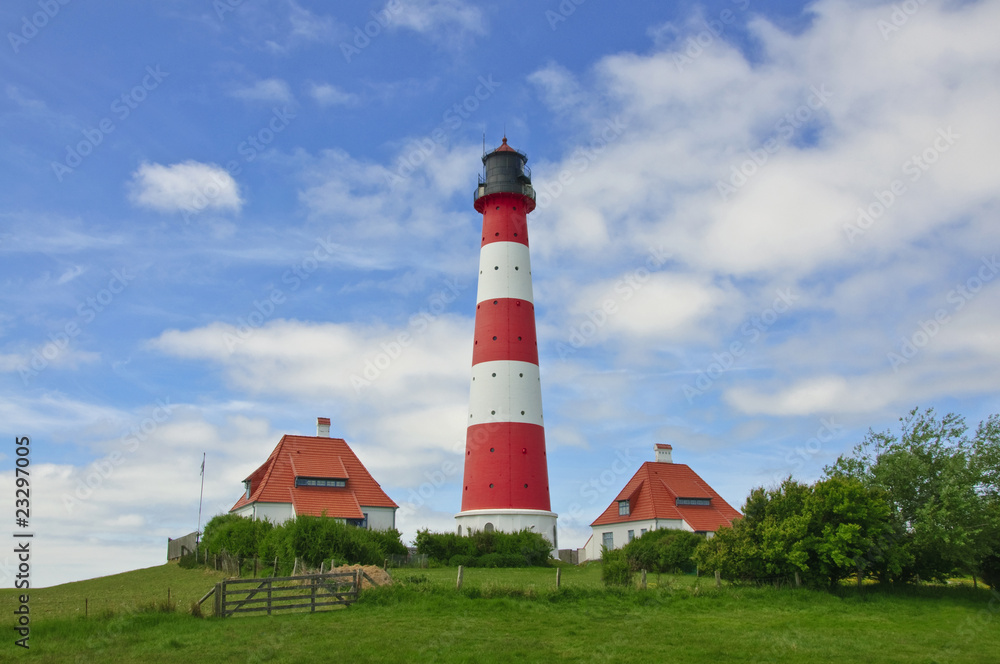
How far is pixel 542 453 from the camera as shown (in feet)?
141

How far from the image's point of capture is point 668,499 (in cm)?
5031

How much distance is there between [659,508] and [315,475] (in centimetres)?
2179

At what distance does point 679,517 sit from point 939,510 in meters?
19.7

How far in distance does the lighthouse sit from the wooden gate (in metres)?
17.4

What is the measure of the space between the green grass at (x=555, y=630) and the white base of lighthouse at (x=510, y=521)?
14367 mm

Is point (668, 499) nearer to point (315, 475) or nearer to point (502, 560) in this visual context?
point (502, 560)

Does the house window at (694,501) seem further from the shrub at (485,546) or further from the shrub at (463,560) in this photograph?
the shrub at (463,560)

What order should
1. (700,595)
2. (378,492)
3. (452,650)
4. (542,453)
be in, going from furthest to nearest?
(378,492) → (542,453) → (700,595) → (452,650)

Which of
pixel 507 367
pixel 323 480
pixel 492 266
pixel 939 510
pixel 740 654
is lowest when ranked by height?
pixel 740 654

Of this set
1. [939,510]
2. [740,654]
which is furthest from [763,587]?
[740,654]

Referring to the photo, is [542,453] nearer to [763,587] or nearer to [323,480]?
[323,480]

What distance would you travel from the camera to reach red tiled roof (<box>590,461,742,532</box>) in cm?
4906

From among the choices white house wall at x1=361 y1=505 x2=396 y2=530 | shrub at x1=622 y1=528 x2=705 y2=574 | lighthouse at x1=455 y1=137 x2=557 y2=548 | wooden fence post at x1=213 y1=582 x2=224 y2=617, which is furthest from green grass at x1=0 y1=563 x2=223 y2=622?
shrub at x1=622 y1=528 x2=705 y2=574

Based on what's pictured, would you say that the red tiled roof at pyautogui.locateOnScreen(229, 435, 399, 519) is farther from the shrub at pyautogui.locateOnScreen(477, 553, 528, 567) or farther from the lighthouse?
the shrub at pyautogui.locateOnScreen(477, 553, 528, 567)
